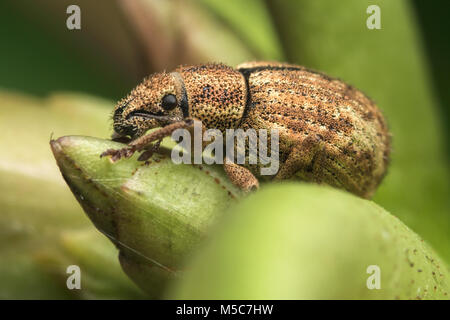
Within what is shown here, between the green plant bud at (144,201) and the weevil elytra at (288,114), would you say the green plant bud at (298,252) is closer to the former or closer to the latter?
the green plant bud at (144,201)

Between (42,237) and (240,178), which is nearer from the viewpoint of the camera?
(240,178)

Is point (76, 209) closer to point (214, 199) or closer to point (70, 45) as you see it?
point (214, 199)

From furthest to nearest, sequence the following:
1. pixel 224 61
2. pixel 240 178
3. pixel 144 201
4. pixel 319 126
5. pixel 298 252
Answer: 1. pixel 224 61
2. pixel 319 126
3. pixel 240 178
4. pixel 144 201
5. pixel 298 252

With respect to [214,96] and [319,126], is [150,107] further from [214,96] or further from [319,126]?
[319,126]

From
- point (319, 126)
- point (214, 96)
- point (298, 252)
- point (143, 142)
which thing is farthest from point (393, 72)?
point (298, 252)

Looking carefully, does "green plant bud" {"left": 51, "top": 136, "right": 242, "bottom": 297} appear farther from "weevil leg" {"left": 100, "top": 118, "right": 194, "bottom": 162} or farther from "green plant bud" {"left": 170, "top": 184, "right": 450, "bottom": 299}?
"green plant bud" {"left": 170, "top": 184, "right": 450, "bottom": 299}

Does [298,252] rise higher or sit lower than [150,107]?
lower

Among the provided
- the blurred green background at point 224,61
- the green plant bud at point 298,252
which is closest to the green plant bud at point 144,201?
the green plant bud at point 298,252
